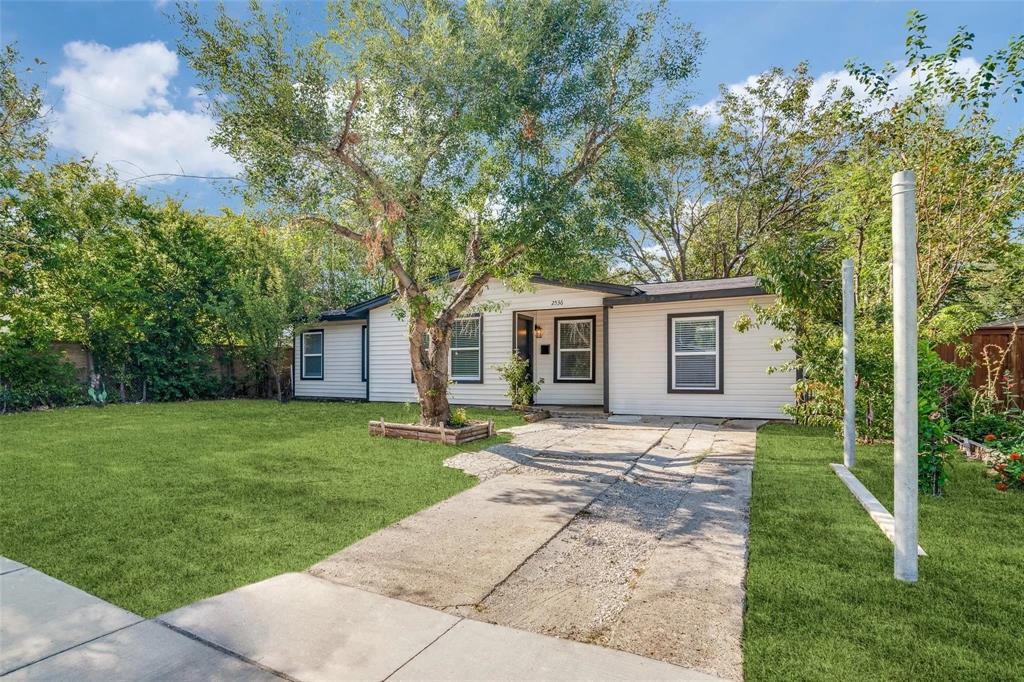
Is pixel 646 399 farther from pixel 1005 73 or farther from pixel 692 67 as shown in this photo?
pixel 1005 73

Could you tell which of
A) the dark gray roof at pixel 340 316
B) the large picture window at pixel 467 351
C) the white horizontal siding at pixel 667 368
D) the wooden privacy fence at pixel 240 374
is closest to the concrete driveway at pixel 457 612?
the white horizontal siding at pixel 667 368

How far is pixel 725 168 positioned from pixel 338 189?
556 inches

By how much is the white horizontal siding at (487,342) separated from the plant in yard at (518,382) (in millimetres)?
812

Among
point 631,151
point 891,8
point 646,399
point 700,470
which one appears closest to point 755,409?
point 646,399

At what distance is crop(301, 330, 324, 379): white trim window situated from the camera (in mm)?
15560

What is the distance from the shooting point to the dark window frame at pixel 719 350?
31.8 feet

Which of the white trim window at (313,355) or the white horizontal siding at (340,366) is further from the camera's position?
the white trim window at (313,355)

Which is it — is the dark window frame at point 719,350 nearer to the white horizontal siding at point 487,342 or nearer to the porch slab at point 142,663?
the white horizontal siding at point 487,342

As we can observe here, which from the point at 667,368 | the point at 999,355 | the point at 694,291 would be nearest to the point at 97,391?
the point at 667,368

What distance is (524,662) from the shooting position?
6.85ft

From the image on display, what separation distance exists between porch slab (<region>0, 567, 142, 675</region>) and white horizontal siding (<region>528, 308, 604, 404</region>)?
9.77 metres

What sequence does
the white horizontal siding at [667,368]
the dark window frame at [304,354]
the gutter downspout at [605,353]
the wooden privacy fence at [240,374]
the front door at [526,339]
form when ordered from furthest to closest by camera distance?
the wooden privacy fence at [240,374]
the dark window frame at [304,354]
the front door at [526,339]
the gutter downspout at [605,353]
the white horizontal siding at [667,368]

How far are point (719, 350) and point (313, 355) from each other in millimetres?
11627

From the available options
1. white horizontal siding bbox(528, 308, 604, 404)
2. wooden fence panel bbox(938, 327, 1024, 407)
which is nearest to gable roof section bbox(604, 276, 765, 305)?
white horizontal siding bbox(528, 308, 604, 404)
